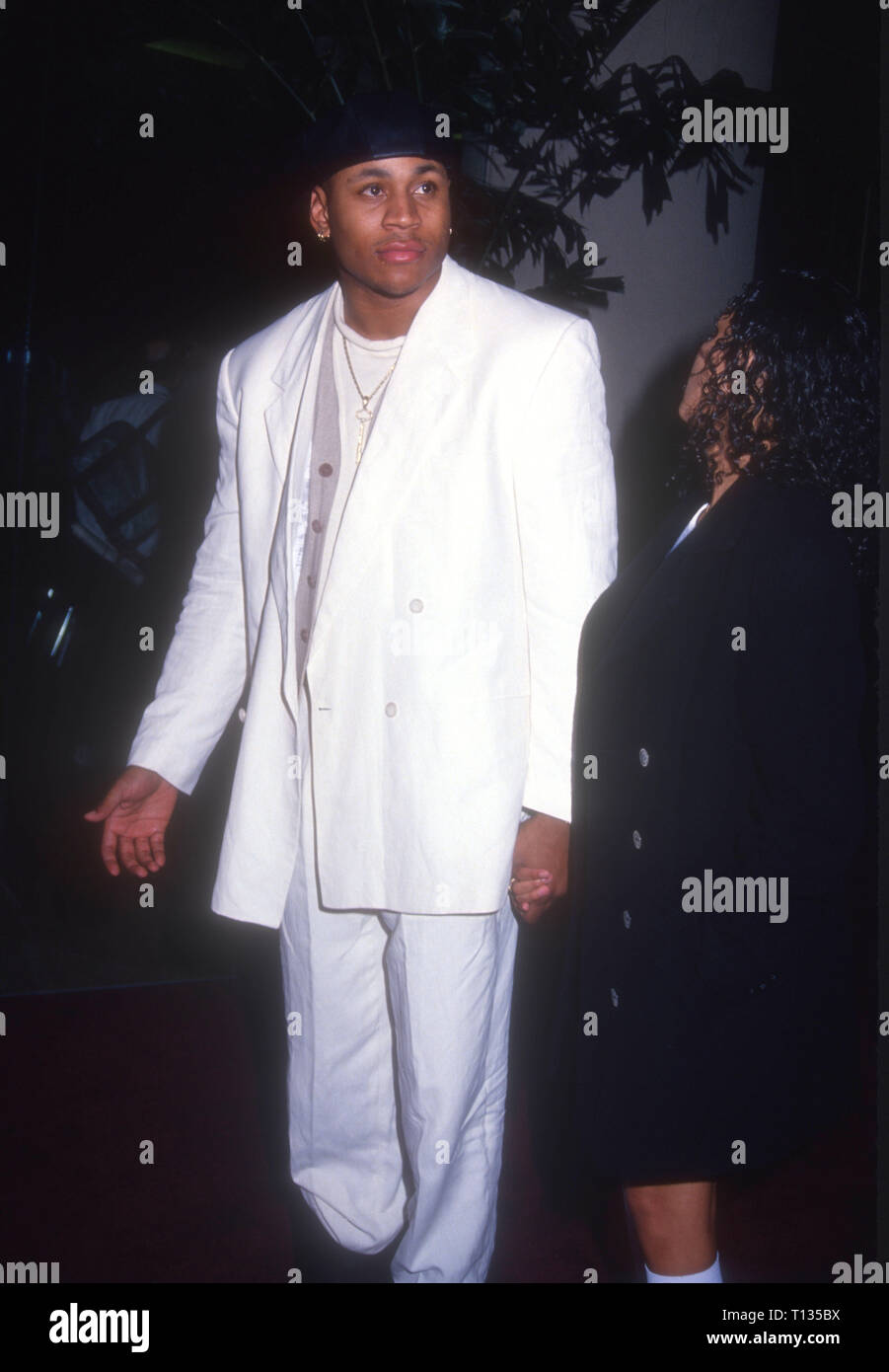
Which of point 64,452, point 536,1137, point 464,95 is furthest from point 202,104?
point 536,1137

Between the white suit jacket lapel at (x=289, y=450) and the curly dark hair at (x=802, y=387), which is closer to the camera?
the curly dark hair at (x=802, y=387)

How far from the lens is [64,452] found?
355 cm

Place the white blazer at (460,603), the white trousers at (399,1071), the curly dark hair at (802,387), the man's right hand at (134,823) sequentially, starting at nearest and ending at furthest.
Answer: the curly dark hair at (802,387), the white blazer at (460,603), the white trousers at (399,1071), the man's right hand at (134,823)

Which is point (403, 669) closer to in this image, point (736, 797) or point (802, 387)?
point (736, 797)

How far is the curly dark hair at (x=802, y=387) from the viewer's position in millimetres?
1486

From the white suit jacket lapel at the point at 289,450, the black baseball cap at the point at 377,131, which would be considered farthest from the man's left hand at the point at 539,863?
the black baseball cap at the point at 377,131

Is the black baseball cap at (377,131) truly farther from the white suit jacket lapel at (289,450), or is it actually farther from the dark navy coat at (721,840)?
the dark navy coat at (721,840)

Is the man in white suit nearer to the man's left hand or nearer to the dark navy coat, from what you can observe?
the man's left hand

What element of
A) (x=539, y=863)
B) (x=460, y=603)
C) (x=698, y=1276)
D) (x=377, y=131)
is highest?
(x=377, y=131)

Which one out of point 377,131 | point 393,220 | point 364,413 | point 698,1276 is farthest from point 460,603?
point 698,1276

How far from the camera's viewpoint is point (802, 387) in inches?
58.6

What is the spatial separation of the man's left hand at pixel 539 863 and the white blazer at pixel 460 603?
0.11 ft

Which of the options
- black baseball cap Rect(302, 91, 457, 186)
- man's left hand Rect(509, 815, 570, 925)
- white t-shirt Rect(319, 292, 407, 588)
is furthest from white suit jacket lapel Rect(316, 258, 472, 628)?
man's left hand Rect(509, 815, 570, 925)

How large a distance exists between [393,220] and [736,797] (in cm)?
105
